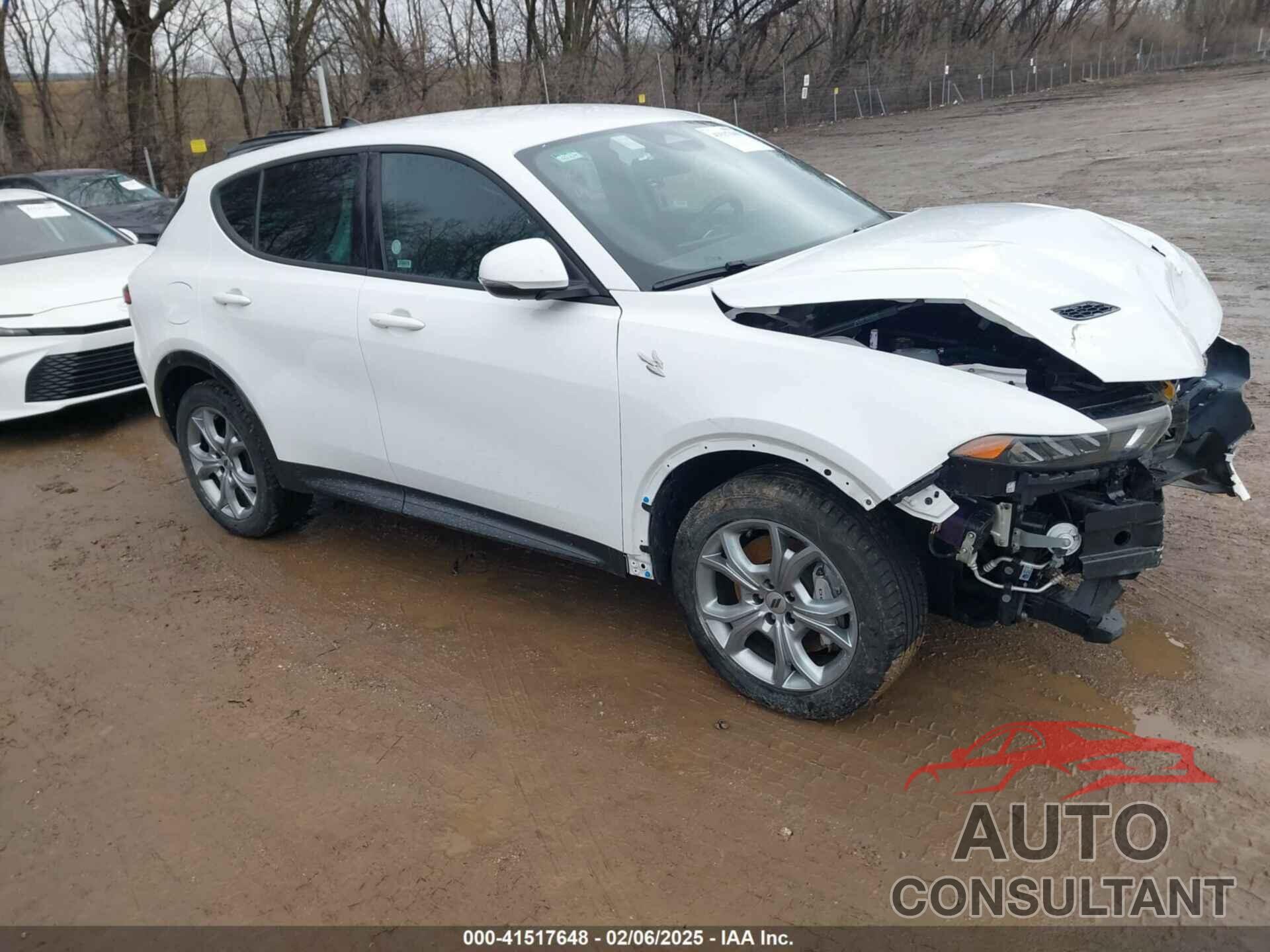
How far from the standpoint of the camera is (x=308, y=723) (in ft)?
11.7

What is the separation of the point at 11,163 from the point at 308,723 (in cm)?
2562

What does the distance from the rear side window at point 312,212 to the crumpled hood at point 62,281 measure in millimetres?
3261

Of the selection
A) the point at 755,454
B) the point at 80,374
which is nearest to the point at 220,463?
the point at 80,374

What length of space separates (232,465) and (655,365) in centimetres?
274

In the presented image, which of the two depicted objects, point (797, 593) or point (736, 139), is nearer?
point (797, 593)

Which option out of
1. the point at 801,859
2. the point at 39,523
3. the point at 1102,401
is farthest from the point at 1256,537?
the point at 39,523

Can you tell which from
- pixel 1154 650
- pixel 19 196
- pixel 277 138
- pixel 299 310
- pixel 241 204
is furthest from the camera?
pixel 19 196

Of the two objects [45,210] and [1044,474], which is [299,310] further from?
[45,210]

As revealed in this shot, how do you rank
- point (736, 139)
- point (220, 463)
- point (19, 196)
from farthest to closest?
point (19, 196) < point (220, 463) < point (736, 139)

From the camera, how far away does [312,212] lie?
4336mm

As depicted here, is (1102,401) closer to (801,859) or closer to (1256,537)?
(801,859)

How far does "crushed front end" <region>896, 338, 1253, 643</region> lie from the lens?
2695mm

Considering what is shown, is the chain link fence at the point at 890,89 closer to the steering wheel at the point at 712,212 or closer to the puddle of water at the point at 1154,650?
the steering wheel at the point at 712,212

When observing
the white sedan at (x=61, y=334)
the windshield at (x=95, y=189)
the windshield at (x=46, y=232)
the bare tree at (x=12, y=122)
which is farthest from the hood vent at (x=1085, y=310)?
the bare tree at (x=12, y=122)
